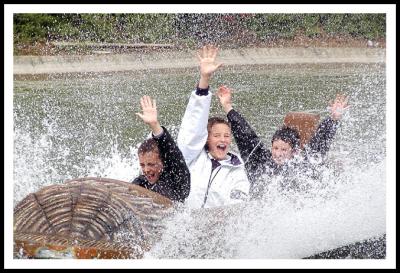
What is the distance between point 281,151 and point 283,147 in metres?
0.02

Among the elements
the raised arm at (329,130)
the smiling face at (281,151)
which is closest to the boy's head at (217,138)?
the smiling face at (281,151)

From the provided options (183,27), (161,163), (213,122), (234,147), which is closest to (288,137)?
(213,122)

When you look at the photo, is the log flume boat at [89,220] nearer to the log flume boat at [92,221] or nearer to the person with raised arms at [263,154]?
the log flume boat at [92,221]

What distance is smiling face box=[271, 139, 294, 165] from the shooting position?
4762 millimetres

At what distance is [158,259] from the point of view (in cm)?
422

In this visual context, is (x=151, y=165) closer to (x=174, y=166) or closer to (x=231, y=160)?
(x=174, y=166)

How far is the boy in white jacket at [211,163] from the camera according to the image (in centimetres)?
448

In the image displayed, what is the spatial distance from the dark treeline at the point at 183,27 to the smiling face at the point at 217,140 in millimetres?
4421

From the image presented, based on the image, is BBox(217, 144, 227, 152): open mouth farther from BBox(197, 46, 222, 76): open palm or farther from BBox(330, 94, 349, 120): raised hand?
BBox(330, 94, 349, 120): raised hand

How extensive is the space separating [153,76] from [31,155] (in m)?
3.68

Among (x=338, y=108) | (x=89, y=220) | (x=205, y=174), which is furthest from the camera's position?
(x=338, y=108)

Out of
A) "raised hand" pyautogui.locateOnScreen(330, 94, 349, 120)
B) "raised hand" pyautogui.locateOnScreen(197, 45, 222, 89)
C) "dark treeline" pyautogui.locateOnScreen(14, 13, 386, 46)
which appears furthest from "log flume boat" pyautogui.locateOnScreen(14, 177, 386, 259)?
"dark treeline" pyautogui.locateOnScreen(14, 13, 386, 46)

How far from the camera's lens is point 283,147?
15.7 feet

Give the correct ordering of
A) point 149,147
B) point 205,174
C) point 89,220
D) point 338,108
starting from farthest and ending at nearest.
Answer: point 338,108 < point 205,174 < point 149,147 < point 89,220
